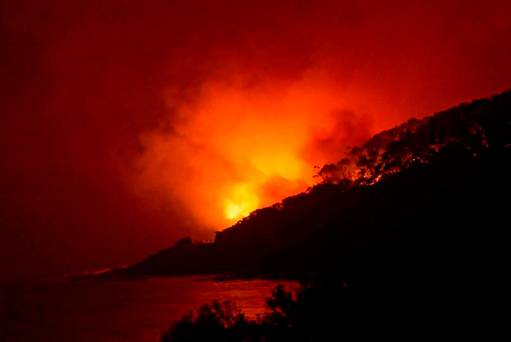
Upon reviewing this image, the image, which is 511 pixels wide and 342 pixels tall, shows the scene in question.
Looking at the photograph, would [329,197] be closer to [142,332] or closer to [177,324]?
[142,332]

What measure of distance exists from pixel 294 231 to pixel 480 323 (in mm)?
84912

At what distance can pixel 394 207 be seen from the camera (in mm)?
66688

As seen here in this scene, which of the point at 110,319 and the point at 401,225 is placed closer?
the point at 401,225

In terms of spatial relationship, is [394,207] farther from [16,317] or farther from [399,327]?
[399,327]

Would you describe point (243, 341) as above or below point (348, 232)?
below

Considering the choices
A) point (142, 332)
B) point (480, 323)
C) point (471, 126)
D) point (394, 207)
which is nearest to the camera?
point (480, 323)

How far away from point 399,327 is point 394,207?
194 feet

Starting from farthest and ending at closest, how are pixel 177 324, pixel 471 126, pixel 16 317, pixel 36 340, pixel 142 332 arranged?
pixel 471 126 < pixel 16 317 < pixel 36 340 < pixel 142 332 < pixel 177 324

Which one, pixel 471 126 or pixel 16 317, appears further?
pixel 471 126

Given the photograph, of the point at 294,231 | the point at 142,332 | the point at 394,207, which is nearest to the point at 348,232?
the point at 394,207

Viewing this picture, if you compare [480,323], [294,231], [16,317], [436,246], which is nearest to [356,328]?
[480,323]

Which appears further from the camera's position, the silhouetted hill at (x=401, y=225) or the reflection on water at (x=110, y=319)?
the reflection on water at (x=110, y=319)

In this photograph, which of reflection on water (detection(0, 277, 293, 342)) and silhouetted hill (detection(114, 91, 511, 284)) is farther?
reflection on water (detection(0, 277, 293, 342))

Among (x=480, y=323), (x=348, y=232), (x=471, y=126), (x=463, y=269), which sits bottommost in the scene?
(x=480, y=323)
